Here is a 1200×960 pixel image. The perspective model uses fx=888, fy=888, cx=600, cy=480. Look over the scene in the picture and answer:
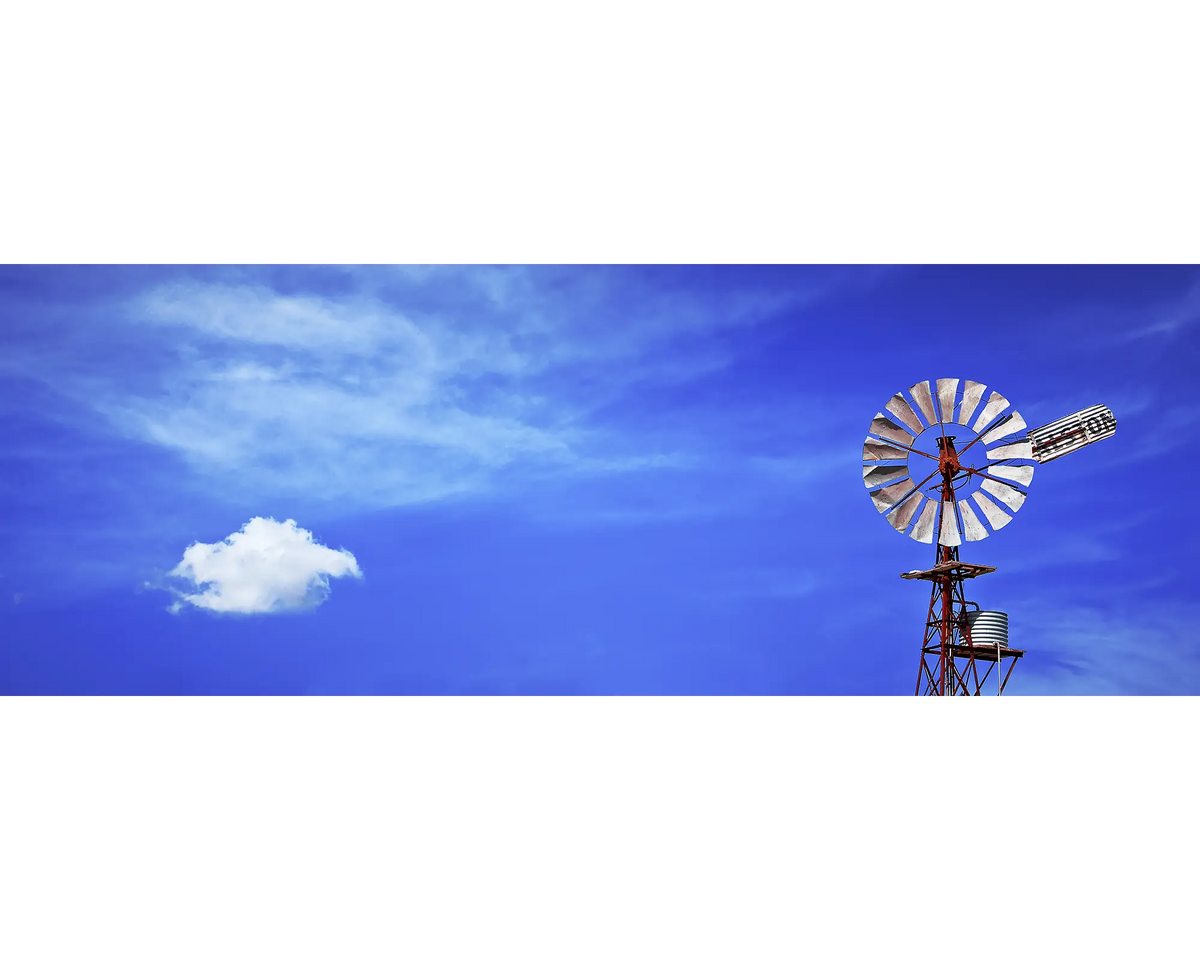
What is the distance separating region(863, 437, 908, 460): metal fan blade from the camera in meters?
15.0

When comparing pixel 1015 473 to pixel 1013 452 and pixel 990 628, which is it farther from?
pixel 990 628

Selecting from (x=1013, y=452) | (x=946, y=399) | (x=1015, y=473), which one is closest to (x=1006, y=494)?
(x=1015, y=473)

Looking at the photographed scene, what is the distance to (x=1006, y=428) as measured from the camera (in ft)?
48.8

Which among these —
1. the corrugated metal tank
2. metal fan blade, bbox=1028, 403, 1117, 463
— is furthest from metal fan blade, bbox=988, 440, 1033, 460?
Answer: the corrugated metal tank

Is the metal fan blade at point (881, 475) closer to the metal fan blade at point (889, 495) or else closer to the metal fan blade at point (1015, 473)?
the metal fan blade at point (889, 495)

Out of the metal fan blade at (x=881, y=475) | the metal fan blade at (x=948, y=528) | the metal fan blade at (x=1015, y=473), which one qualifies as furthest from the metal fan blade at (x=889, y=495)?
the metal fan blade at (x=1015, y=473)

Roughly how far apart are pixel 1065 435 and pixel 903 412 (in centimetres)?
268

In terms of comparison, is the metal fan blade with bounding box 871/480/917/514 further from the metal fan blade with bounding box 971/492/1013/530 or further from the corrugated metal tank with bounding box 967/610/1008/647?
the corrugated metal tank with bounding box 967/610/1008/647

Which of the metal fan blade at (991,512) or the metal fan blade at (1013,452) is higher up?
the metal fan blade at (1013,452)

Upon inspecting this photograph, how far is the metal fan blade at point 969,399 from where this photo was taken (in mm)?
14750

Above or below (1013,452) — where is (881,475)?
below

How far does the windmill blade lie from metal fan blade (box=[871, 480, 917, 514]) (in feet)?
3.09

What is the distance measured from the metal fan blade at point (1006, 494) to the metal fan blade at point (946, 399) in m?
1.22
